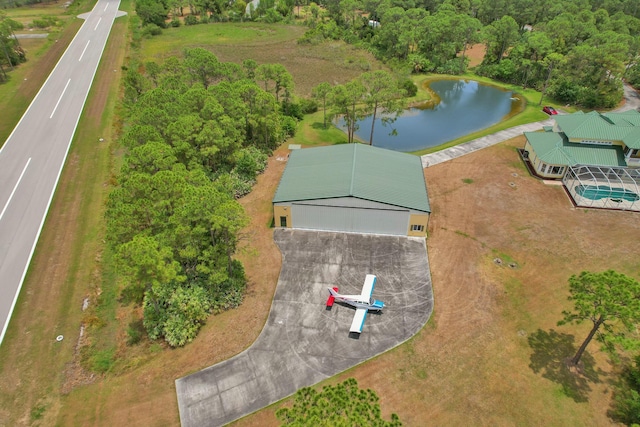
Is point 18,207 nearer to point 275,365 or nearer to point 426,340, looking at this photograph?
point 275,365

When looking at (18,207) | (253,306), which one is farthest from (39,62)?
(253,306)

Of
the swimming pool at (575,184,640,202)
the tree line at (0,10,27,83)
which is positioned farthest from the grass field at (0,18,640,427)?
the tree line at (0,10,27,83)

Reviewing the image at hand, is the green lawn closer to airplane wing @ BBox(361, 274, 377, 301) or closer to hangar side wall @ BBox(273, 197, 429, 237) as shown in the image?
hangar side wall @ BBox(273, 197, 429, 237)

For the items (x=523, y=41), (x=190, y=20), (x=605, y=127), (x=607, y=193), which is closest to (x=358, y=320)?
(x=607, y=193)

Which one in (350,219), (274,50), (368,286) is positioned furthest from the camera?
(274,50)

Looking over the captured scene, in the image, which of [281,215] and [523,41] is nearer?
[281,215]

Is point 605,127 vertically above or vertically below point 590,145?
above

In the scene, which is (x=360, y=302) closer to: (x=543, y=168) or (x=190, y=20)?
(x=543, y=168)
